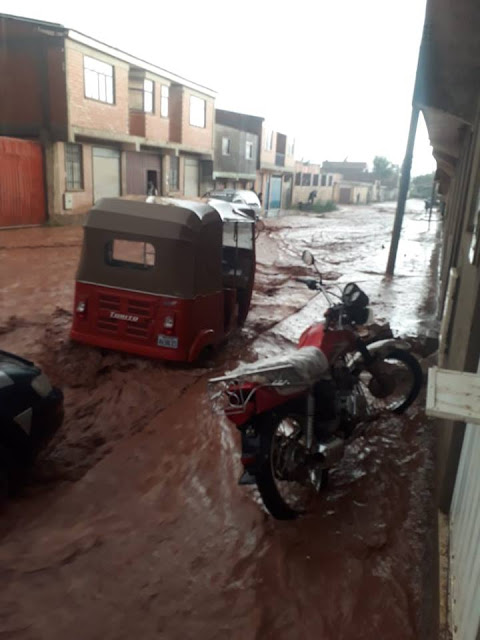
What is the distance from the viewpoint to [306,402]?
3523mm

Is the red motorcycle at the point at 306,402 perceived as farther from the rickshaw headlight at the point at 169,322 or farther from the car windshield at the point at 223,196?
the car windshield at the point at 223,196

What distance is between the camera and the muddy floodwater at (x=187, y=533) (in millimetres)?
2777

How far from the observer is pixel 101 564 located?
→ 3.16 metres

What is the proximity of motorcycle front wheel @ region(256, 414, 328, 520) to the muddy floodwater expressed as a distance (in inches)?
5.7

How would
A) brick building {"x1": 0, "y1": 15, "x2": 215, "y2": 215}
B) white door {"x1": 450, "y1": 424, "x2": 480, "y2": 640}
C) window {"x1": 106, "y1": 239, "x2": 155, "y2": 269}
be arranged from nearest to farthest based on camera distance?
1. white door {"x1": 450, "y1": 424, "x2": 480, "y2": 640}
2. window {"x1": 106, "y1": 239, "x2": 155, "y2": 269}
3. brick building {"x1": 0, "y1": 15, "x2": 215, "y2": 215}

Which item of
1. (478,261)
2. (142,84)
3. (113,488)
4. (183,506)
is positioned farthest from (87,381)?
(142,84)

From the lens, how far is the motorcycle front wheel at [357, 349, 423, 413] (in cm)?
443

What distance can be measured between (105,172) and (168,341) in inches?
667

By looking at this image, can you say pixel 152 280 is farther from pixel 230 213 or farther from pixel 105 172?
pixel 105 172

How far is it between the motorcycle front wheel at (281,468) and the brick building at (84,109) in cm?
1707

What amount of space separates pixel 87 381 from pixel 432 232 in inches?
896

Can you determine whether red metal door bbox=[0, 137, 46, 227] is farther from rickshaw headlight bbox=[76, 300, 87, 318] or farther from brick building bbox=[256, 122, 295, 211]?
brick building bbox=[256, 122, 295, 211]

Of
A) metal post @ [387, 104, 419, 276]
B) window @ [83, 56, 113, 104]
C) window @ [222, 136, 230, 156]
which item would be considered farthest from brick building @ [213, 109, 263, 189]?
metal post @ [387, 104, 419, 276]

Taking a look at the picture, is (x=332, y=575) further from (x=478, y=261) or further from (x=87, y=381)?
(x=87, y=381)
